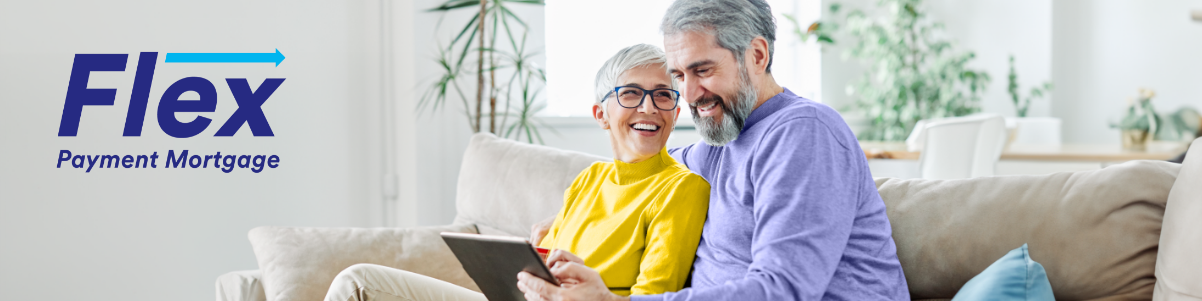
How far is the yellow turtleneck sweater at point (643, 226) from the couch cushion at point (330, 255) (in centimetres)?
58

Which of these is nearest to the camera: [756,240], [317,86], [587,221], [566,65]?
[756,240]

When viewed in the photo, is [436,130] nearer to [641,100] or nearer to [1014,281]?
[641,100]

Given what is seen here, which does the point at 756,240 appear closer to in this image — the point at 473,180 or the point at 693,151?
the point at 693,151

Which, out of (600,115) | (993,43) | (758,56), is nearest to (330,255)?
(600,115)

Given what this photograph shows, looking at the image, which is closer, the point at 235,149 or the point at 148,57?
the point at 148,57

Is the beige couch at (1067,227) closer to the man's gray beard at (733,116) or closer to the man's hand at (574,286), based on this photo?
the man's gray beard at (733,116)

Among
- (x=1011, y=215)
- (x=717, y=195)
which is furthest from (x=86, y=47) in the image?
(x=1011, y=215)

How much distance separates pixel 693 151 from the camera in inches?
58.0

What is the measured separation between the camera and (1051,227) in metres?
1.33

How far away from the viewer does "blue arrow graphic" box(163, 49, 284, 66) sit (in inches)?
100.0

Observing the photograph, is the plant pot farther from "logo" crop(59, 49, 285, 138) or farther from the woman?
"logo" crop(59, 49, 285, 138)

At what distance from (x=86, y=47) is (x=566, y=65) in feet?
7.06

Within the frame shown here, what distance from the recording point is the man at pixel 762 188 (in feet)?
3.47

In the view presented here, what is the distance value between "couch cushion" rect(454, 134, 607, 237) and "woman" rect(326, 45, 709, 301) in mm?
457
